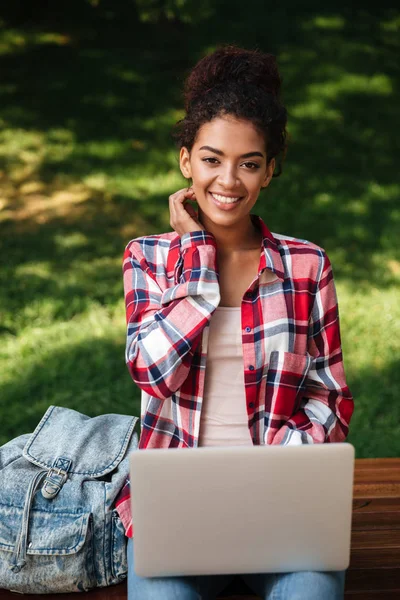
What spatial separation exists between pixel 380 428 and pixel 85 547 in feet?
7.26

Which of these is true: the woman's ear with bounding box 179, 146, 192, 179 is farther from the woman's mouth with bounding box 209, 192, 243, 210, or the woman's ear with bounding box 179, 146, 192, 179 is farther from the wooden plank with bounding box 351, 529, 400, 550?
the wooden plank with bounding box 351, 529, 400, 550

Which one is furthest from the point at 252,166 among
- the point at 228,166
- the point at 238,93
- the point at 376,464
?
the point at 376,464

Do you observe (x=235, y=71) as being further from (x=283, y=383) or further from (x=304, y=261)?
(x=283, y=383)

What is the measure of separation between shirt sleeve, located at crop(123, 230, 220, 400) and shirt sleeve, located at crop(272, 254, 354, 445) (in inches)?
11.5

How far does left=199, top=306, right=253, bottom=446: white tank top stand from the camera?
222cm

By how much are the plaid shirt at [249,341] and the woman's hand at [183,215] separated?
0.10 ft

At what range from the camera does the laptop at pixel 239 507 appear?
1702 millimetres

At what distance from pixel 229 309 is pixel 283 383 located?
0.74 ft

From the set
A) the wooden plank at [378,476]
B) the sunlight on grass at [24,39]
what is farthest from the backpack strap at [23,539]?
the sunlight on grass at [24,39]

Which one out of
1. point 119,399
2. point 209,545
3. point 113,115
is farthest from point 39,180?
point 209,545

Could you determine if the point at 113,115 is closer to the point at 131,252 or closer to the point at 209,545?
the point at 131,252

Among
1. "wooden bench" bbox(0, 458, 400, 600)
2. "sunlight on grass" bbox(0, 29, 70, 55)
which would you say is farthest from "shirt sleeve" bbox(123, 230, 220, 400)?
"sunlight on grass" bbox(0, 29, 70, 55)

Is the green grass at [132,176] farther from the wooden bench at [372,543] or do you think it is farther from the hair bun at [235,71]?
the hair bun at [235,71]

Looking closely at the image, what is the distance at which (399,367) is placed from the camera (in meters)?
4.57
